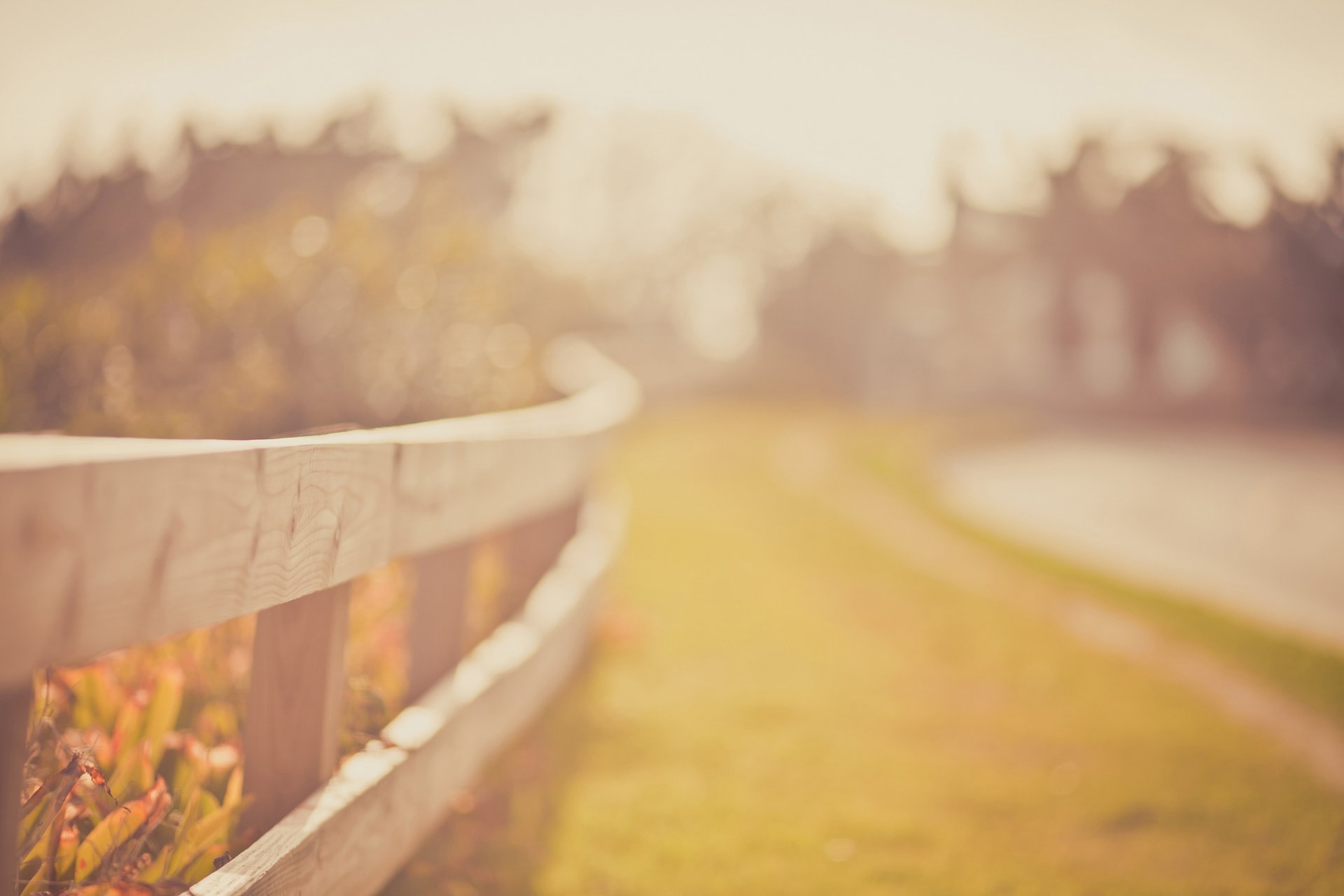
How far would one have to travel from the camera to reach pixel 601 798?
3084 mm

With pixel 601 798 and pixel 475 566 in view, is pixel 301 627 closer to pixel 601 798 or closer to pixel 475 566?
pixel 601 798

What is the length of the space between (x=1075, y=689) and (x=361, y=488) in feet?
14.0

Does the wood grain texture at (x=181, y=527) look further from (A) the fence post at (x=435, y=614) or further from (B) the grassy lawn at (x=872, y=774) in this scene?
(B) the grassy lawn at (x=872, y=774)

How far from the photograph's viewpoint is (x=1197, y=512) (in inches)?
456

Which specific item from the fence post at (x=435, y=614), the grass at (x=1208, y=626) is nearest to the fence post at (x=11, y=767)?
the fence post at (x=435, y=614)

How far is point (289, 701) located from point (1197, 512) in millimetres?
12469

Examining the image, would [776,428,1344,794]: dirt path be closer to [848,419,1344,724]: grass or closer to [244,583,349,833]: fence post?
[848,419,1344,724]: grass

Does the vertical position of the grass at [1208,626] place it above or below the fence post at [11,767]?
below

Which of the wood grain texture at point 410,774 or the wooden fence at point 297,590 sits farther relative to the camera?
the wood grain texture at point 410,774

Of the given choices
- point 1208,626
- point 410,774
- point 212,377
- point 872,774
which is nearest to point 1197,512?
point 1208,626

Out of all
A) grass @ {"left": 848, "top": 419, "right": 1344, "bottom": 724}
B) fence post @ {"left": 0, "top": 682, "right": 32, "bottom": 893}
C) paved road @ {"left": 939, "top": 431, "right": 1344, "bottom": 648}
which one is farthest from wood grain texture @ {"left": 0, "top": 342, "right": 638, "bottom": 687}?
paved road @ {"left": 939, "top": 431, "right": 1344, "bottom": 648}

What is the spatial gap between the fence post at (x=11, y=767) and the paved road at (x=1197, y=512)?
6700 mm

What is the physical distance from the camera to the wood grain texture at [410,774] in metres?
1.66

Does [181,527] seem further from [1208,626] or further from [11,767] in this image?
[1208,626]
